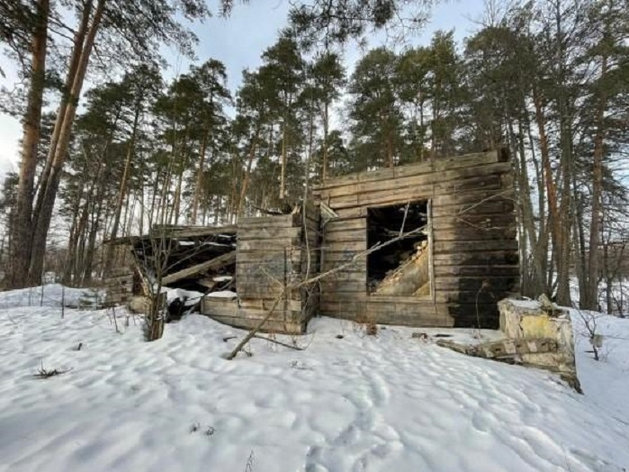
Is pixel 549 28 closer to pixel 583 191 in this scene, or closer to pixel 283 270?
pixel 583 191

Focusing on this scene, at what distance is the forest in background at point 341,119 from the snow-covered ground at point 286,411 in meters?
1.78

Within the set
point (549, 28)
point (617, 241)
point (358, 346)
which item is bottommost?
point (358, 346)

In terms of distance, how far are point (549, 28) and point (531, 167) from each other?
4264 mm

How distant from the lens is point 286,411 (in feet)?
7.58

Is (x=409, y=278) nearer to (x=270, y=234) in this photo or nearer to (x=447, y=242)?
(x=447, y=242)

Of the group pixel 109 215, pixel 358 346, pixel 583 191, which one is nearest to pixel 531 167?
pixel 583 191

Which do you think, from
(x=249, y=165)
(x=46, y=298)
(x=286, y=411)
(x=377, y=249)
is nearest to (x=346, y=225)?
(x=377, y=249)

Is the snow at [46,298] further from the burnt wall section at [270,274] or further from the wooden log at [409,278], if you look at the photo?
the wooden log at [409,278]

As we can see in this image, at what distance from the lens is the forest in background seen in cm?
725

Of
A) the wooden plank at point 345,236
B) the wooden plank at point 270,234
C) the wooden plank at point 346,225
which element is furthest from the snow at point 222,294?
the wooden plank at point 346,225

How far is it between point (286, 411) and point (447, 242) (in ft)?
13.3

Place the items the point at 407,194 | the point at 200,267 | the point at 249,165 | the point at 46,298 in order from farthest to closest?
the point at 249,165 < the point at 46,298 < the point at 200,267 < the point at 407,194

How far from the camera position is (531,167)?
11.1 meters

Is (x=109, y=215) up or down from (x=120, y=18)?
down
